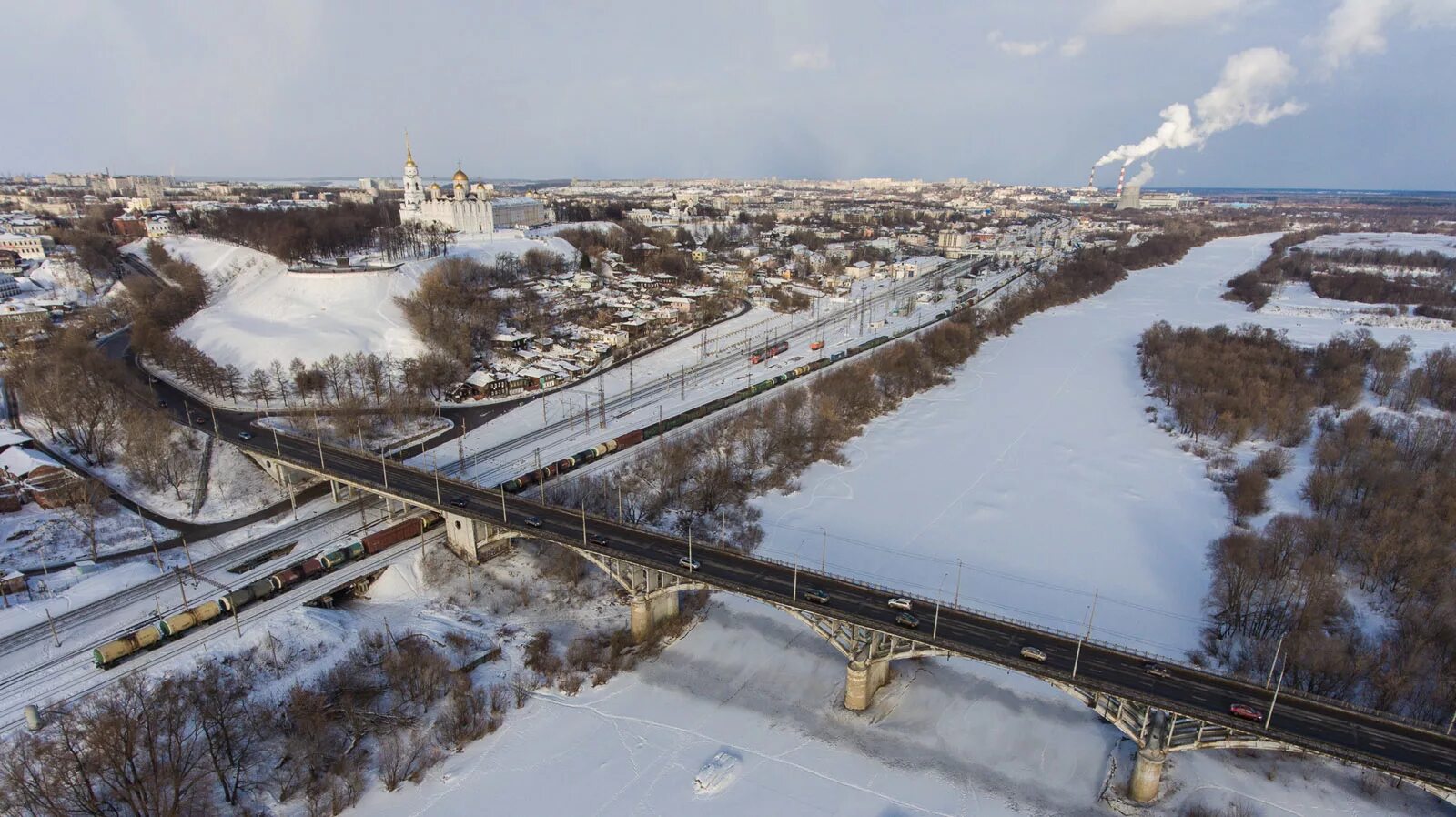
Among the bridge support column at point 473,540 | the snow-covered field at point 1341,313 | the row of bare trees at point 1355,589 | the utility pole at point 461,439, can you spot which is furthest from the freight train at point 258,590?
the snow-covered field at point 1341,313

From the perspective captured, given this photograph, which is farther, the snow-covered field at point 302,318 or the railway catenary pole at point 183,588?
the snow-covered field at point 302,318

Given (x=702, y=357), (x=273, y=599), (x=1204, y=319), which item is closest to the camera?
(x=273, y=599)

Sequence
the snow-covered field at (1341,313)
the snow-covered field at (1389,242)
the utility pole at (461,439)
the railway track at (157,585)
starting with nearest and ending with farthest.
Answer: the railway track at (157,585) < the utility pole at (461,439) < the snow-covered field at (1341,313) < the snow-covered field at (1389,242)

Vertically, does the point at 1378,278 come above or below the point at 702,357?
above

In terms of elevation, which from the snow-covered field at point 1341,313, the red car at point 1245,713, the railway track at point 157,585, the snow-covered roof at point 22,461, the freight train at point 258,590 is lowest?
the railway track at point 157,585

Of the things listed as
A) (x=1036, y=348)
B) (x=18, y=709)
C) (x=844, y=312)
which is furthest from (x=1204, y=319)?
(x=18, y=709)

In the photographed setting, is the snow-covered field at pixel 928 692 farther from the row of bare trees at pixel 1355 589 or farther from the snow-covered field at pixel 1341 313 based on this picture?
the snow-covered field at pixel 1341 313

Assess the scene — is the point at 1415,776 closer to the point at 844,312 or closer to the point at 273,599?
the point at 273,599

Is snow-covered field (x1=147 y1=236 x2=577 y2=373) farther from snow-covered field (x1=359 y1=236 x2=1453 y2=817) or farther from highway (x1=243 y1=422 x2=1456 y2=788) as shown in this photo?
snow-covered field (x1=359 y1=236 x2=1453 y2=817)
